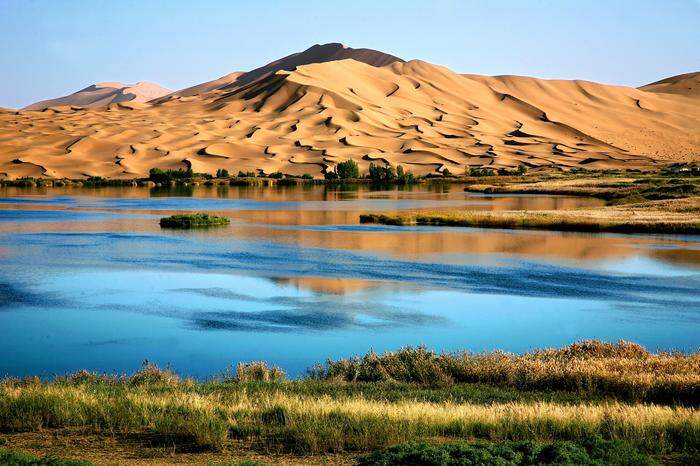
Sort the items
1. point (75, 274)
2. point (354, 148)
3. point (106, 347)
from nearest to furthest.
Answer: point (106, 347) < point (75, 274) < point (354, 148)

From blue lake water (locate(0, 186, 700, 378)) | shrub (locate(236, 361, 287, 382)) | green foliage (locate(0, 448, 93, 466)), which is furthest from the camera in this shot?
blue lake water (locate(0, 186, 700, 378))

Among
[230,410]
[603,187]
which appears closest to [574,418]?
[230,410]

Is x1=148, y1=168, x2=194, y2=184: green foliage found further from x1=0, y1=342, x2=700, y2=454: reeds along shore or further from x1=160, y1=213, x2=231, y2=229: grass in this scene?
x1=0, y1=342, x2=700, y2=454: reeds along shore

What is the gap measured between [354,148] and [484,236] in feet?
340

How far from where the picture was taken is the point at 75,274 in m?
28.3

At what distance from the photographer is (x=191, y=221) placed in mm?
45250

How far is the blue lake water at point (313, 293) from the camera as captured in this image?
18469 millimetres

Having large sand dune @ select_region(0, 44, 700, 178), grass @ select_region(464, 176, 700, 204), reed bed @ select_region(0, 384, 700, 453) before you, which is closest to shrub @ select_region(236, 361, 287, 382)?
reed bed @ select_region(0, 384, 700, 453)

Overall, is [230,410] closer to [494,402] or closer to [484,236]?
[494,402]

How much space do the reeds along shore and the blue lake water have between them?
3.11 m

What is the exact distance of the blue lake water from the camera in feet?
60.6

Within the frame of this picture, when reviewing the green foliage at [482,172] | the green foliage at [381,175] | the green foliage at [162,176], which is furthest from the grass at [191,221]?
the green foliage at [482,172]

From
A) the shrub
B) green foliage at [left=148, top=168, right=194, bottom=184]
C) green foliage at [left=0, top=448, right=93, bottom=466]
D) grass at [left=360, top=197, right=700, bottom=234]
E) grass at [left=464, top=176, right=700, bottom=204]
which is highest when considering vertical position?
green foliage at [left=148, top=168, right=194, bottom=184]

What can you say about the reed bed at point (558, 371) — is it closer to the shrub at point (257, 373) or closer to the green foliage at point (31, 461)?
the shrub at point (257, 373)
